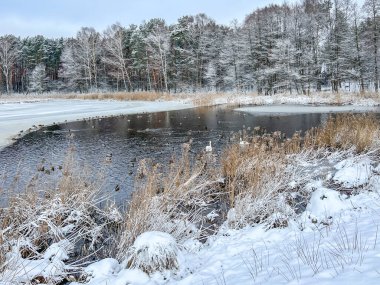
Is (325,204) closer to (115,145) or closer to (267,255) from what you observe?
(267,255)

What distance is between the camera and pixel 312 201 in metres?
5.41

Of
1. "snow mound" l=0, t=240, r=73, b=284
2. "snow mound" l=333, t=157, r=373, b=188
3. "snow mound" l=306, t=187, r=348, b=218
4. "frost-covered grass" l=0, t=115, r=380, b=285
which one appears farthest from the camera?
"snow mound" l=333, t=157, r=373, b=188

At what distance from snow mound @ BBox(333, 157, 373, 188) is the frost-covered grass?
0.06ft

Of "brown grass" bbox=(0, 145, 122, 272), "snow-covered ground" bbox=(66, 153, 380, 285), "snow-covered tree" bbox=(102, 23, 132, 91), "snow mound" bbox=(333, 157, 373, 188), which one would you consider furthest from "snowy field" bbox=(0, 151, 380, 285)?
"snow-covered tree" bbox=(102, 23, 132, 91)

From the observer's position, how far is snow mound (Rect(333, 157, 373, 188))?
20.9 ft

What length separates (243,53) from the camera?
4303cm

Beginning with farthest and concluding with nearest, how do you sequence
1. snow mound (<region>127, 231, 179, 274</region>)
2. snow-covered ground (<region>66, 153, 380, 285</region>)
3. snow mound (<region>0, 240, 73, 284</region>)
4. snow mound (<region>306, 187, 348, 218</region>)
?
snow mound (<region>306, 187, 348, 218</region>) → snow mound (<region>127, 231, 179, 274</region>) → snow mound (<region>0, 240, 73, 284</region>) → snow-covered ground (<region>66, 153, 380, 285</region>)

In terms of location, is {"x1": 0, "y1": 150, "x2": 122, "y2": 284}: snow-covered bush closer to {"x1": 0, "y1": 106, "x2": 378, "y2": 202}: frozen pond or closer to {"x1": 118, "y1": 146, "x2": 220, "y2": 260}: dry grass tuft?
{"x1": 118, "y1": 146, "x2": 220, "y2": 260}: dry grass tuft

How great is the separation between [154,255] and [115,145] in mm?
9073

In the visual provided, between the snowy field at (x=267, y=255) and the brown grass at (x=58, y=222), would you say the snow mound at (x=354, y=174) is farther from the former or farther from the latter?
the brown grass at (x=58, y=222)

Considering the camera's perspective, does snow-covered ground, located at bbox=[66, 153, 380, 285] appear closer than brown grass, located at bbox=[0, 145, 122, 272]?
Yes

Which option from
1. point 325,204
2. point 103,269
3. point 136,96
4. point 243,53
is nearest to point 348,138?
point 325,204

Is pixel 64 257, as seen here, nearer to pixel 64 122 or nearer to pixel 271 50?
pixel 64 122

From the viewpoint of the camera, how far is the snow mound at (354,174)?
6379 millimetres
